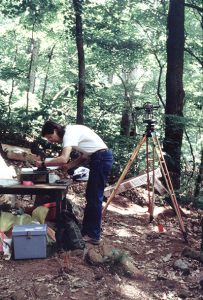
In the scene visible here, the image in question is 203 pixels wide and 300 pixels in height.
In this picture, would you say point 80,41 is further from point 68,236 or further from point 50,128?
point 68,236

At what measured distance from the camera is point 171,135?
8.70 m

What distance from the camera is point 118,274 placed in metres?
3.96

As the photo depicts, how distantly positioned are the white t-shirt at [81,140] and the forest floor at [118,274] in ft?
4.14

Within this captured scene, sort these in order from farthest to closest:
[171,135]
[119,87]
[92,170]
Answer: [119,87] → [171,135] → [92,170]

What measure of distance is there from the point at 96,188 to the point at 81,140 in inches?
25.9

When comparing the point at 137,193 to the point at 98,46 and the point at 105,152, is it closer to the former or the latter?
the point at 105,152

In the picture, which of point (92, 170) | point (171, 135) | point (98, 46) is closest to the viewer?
point (92, 170)

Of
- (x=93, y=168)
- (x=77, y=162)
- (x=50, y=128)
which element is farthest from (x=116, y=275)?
(x=50, y=128)

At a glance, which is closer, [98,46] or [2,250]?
[2,250]

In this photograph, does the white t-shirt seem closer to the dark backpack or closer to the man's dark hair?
the man's dark hair

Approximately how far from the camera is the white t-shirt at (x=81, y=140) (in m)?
4.39

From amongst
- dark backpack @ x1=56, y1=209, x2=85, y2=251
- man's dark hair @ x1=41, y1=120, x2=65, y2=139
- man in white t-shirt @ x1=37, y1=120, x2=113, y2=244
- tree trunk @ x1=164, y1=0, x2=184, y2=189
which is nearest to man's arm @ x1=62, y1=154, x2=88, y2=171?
man in white t-shirt @ x1=37, y1=120, x2=113, y2=244

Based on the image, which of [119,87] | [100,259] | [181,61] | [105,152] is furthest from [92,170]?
[119,87]

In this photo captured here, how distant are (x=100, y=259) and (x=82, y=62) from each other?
18.8ft
